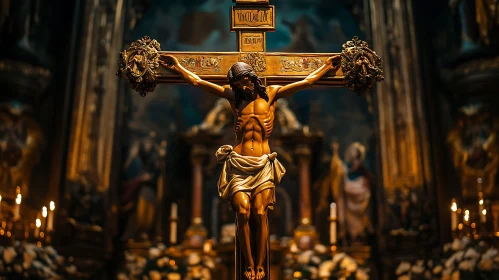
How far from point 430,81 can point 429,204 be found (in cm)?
200

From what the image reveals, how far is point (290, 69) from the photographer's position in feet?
17.7

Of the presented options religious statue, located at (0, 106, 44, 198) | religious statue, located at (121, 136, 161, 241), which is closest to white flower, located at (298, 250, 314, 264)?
religious statue, located at (121, 136, 161, 241)

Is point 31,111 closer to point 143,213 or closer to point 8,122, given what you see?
point 8,122

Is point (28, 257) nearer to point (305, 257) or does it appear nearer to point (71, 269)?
point (71, 269)

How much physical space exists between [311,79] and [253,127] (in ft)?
2.04

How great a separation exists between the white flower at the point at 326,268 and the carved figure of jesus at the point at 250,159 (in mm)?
3800

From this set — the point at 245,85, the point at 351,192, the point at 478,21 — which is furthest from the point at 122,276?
the point at 478,21

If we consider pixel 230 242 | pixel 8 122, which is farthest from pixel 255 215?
pixel 8 122

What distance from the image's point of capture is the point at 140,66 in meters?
5.14

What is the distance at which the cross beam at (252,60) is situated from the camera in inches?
203

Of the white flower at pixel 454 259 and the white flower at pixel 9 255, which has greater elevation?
the white flower at pixel 9 255

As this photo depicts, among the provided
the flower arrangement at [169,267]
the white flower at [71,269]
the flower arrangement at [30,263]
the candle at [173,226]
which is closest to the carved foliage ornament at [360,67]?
the flower arrangement at [30,263]

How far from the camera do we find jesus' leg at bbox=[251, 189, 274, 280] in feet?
Result: 15.4

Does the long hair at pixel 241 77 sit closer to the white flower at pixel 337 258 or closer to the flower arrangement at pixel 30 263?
the flower arrangement at pixel 30 263
